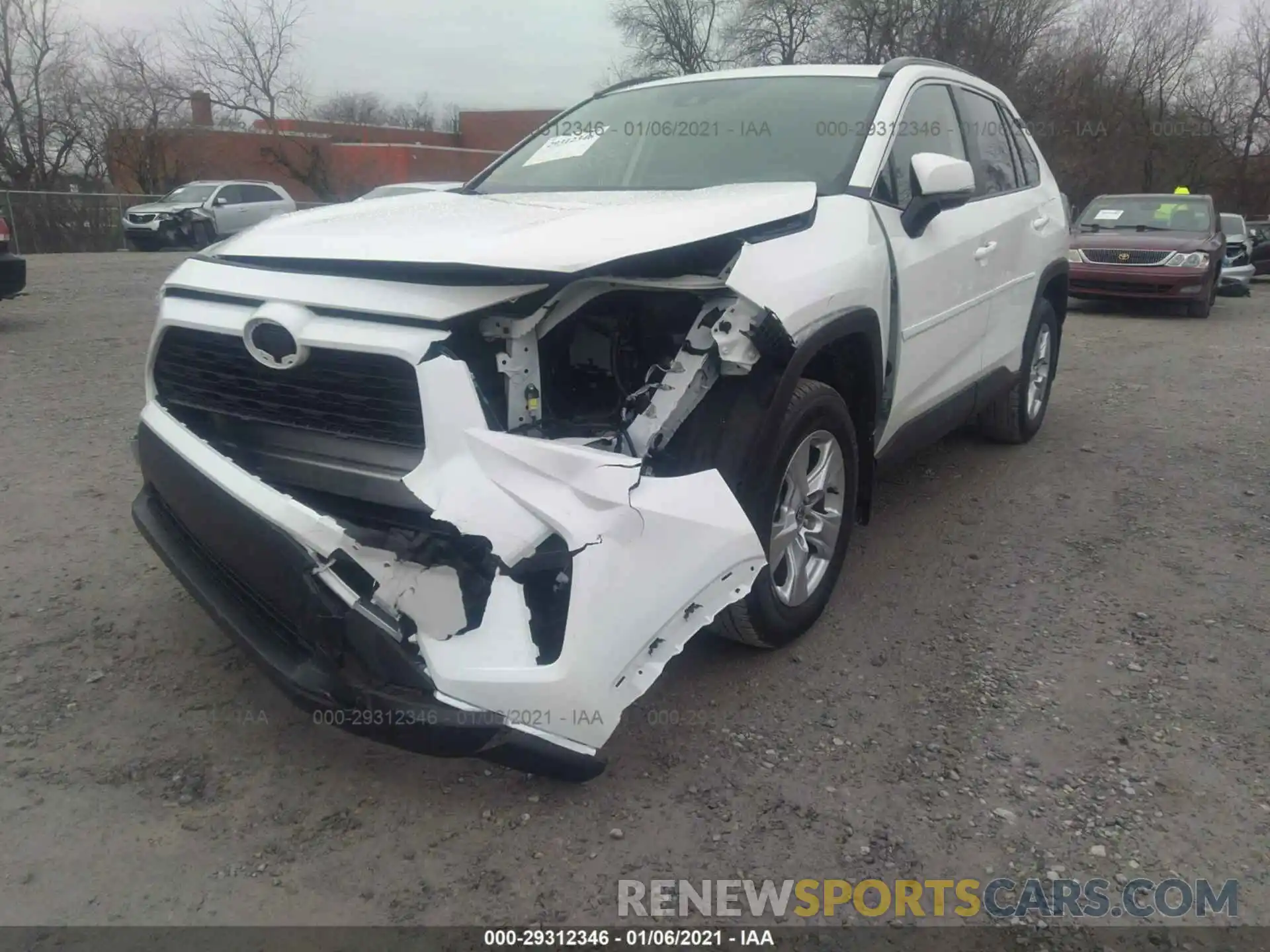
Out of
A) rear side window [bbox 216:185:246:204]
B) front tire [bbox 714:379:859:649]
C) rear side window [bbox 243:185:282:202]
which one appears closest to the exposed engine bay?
front tire [bbox 714:379:859:649]

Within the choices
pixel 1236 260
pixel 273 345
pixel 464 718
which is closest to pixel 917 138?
pixel 273 345

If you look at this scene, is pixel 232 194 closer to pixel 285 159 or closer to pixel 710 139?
pixel 285 159

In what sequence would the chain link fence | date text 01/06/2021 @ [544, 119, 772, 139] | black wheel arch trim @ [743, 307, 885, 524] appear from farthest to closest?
the chain link fence → date text 01/06/2021 @ [544, 119, 772, 139] → black wheel arch trim @ [743, 307, 885, 524]

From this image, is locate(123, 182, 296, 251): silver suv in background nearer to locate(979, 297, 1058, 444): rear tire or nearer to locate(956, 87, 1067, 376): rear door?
locate(979, 297, 1058, 444): rear tire

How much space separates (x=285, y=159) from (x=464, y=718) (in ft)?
127

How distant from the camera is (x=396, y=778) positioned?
261 centimetres

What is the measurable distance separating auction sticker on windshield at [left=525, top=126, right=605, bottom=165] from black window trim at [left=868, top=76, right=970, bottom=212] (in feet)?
3.87

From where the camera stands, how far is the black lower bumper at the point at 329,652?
220 centimetres

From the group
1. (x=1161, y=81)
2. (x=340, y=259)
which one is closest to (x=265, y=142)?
(x=1161, y=81)

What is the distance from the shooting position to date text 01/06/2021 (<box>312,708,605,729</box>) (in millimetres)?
2189

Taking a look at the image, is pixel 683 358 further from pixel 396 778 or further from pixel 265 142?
pixel 265 142

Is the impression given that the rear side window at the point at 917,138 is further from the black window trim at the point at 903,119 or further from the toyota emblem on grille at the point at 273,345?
the toyota emblem on grille at the point at 273,345

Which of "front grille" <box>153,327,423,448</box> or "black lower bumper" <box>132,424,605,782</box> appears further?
"front grille" <box>153,327,423,448</box>

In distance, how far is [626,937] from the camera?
213 cm
